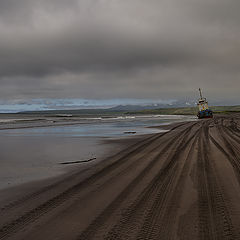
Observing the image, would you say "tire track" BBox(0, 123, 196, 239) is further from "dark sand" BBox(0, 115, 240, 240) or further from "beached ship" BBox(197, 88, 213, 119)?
"beached ship" BBox(197, 88, 213, 119)

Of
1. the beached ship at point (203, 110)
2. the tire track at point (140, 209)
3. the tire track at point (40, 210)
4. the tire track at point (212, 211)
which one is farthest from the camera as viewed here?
the beached ship at point (203, 110)

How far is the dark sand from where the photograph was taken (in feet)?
14.1

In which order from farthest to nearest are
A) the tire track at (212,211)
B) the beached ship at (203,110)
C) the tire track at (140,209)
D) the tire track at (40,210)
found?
the beached ship at (203,110)
the tire track at (40,210)
the tire track at (140,209)
the tire track at (212,211)

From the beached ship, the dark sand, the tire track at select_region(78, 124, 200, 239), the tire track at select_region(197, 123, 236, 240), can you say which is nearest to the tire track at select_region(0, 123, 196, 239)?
the dark sand

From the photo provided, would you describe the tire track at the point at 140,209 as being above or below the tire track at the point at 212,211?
above

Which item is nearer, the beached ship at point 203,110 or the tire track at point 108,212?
the tire track at point 108,212

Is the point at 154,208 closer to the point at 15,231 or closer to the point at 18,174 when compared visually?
the point at 15,231

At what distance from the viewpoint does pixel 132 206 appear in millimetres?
5453

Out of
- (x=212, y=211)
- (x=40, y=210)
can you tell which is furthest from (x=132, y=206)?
(x=40, y=210)

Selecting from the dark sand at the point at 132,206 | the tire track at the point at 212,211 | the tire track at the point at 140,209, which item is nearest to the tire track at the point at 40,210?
the dark sand at the point at 132,206

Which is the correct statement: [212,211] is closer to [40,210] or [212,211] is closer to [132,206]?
[132,206]

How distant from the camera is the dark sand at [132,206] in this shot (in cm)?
Answer: 429

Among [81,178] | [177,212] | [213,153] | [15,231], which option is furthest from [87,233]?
[213,153]

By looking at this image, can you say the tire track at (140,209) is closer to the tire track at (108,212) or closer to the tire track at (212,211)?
the tire track at (108,212)
